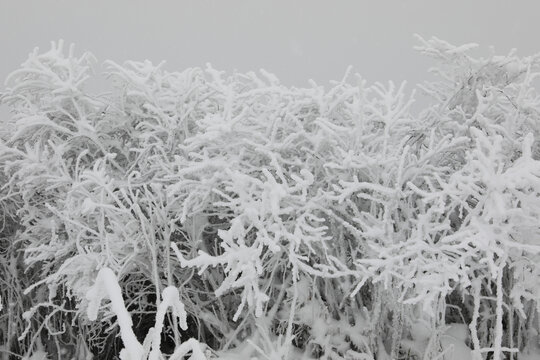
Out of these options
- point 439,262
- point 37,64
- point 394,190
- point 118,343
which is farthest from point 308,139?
point 118,343

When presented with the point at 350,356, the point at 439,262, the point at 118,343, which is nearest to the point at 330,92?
the point at 439,262

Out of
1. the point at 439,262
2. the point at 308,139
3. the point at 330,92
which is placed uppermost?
the point at 330,92

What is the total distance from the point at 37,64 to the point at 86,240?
1930 millimetres

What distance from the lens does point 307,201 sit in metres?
4.12

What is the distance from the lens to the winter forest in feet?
11.6

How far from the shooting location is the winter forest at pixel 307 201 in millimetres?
3535

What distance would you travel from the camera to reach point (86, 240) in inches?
200

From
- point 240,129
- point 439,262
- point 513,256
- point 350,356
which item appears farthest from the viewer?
point 240,129

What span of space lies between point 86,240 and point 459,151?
3504mm

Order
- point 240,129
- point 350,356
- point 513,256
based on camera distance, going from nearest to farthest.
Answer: point 513,256 < point 350,356 < point 240,129

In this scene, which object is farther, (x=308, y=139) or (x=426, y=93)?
(x=426, y=93)

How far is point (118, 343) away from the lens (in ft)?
20.7

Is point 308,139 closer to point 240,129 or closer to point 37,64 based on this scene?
point 240,129

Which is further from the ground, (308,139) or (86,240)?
(308,139)
